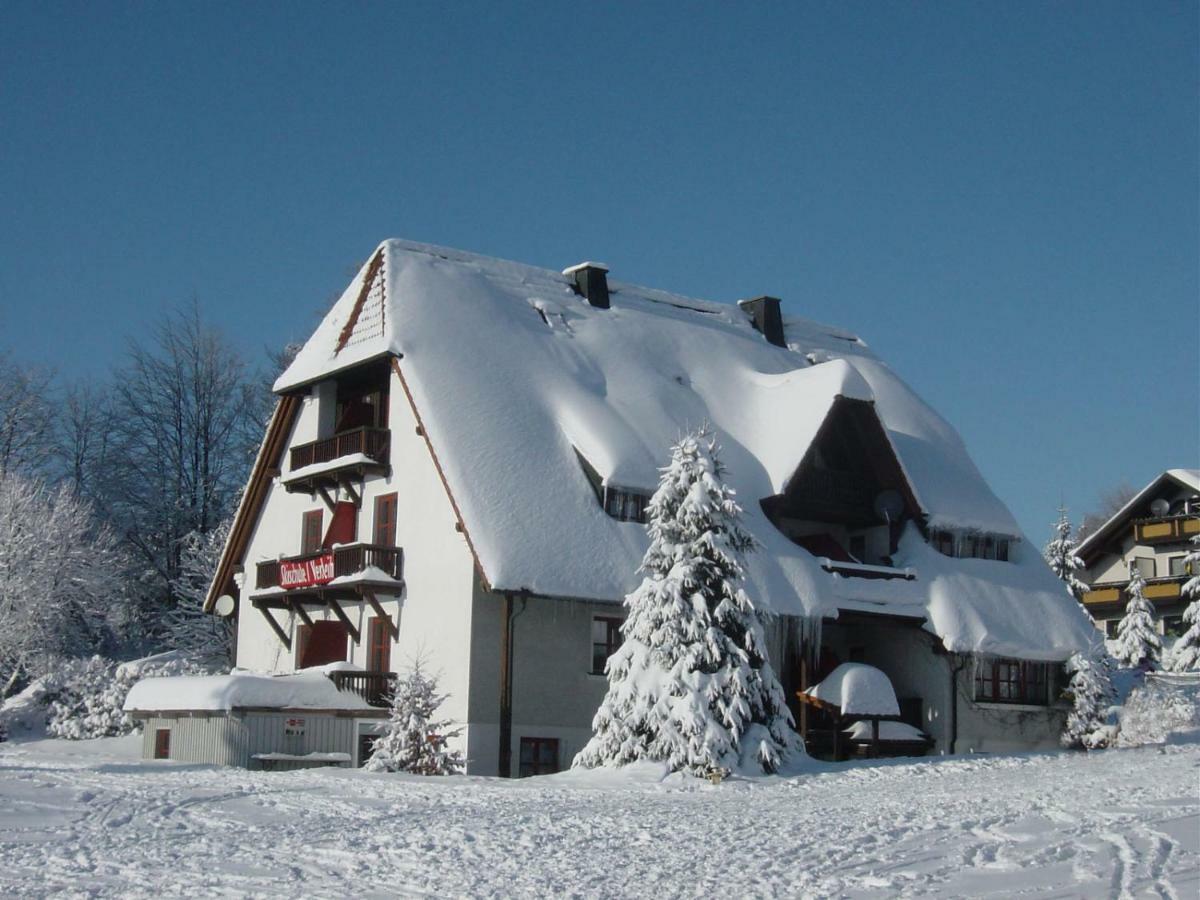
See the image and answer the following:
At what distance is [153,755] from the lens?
31516mm

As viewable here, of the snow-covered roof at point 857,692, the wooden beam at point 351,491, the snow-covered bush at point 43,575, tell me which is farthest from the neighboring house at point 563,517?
the snow-covered bush at point 43,575

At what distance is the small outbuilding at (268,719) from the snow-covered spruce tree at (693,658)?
5.90 m

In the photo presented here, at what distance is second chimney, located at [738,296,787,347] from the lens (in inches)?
1638

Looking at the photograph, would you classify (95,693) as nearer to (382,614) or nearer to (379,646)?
(379,646)

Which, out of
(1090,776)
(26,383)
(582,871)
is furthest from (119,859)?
(26,383)

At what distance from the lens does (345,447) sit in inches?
1302

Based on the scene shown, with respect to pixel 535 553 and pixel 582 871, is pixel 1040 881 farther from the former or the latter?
pixel 535 553

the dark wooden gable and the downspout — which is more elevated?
the dark wooden gable

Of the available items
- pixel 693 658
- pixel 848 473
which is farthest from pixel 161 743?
pixel 848 473

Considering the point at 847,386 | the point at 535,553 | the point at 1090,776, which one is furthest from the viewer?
the point at 847,386

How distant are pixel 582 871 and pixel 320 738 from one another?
632 inches

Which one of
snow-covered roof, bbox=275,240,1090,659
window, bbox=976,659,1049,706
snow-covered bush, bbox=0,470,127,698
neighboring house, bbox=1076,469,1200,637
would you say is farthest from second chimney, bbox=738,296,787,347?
neighboring house, bbox=1076,469,1200,637

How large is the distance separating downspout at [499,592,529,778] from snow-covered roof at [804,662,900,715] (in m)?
6.47

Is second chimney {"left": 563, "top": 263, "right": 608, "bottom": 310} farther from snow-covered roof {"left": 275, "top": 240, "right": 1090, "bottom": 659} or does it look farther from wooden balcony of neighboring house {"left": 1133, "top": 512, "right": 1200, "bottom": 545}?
wooden balcony of neighboring house {"left": 1133, "top": 512, "right": 1200, "bottom": 545}
